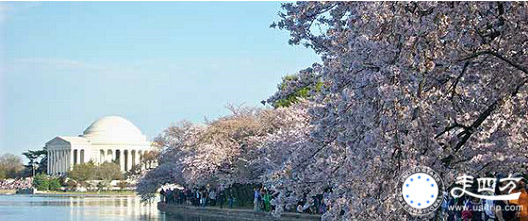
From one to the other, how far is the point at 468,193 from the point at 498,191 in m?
0.33

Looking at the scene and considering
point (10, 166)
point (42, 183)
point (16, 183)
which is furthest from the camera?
point (10, 166)

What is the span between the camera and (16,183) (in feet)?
395

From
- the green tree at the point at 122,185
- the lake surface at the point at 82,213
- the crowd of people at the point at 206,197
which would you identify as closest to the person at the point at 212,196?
the crowd of people at the point at 206,197

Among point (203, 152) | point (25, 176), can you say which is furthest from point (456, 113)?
point (25, 176)

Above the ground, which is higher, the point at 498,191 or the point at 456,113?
the point at 456,113

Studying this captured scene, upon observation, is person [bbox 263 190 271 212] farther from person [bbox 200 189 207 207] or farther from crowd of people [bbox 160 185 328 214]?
person [bbox 200 189 207 207]

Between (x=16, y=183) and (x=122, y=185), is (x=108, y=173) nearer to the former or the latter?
(x=122, y=185)

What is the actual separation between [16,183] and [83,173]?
37.6 ft

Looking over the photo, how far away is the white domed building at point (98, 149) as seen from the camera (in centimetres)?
13475

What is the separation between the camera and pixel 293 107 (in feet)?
130

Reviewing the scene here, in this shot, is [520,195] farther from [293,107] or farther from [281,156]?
[293,107]

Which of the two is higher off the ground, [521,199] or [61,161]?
[61,161]

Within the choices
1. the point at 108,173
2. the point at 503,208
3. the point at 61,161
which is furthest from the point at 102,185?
the point at 503,208

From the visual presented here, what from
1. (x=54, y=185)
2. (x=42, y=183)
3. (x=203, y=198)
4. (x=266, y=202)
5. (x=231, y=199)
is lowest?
(x=266, y=202)
